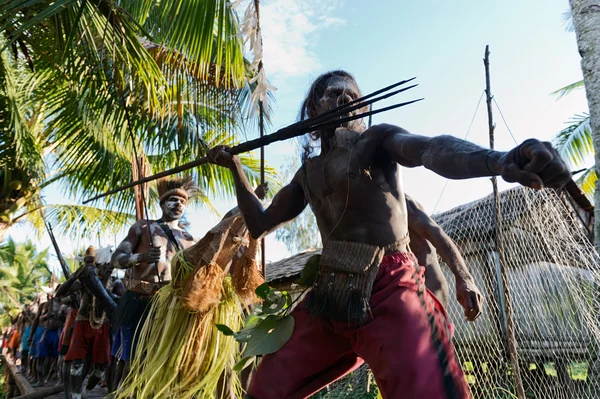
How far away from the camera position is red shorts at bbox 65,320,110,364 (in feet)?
19.7

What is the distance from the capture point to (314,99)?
2.48 m

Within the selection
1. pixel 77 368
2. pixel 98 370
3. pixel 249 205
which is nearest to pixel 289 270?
pixel 98 370

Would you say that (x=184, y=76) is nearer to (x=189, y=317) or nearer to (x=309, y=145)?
(x=189, y=317)

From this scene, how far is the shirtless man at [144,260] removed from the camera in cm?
455

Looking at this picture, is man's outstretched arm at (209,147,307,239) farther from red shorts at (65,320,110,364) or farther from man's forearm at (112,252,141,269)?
red shorts at (65,320,110,364)

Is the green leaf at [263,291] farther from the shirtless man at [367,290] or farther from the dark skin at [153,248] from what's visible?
the dark skin at [153,248]

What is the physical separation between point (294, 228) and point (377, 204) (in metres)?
22.6

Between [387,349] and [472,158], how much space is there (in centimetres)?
72

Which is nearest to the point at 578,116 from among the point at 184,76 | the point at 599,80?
the point at 599,80

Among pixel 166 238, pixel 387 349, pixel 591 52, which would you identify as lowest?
pixel 387 349

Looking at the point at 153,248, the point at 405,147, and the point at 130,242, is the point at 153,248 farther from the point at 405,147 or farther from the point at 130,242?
the point at 405,147

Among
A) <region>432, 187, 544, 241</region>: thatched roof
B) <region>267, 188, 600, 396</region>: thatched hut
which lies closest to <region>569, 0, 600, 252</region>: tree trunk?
<region>267, 188, 600, 396</region>: thatched hut

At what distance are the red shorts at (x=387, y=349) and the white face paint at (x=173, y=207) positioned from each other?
3.11 meters

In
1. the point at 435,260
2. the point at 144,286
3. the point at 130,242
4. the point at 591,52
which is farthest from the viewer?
the point at 591,52
